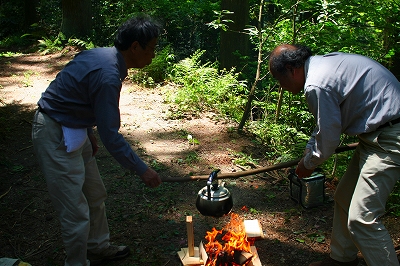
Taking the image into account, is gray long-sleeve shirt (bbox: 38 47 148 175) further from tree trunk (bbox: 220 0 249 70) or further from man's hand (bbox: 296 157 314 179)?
tree trunk (bbox: 220 0 249 70)

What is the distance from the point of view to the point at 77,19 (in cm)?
1288

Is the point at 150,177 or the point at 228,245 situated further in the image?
the point at 228,245

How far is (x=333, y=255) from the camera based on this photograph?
383 centimetres

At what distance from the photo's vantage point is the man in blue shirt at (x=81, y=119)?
3.05 metres

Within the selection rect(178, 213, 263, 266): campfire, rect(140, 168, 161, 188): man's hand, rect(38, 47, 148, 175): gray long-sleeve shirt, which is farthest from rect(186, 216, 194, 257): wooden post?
rect(38, 47, 148, 175): gray long-sleeve shirt

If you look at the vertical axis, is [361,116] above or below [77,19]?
above

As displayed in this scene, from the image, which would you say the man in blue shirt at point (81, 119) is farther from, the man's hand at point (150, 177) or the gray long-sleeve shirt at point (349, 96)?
the gray long-sleeve shirt at point (349, 96)

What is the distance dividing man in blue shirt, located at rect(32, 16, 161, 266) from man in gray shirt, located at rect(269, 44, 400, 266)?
4.01ft

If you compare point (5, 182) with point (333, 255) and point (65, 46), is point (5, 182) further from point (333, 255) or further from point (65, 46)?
point (65, 46)

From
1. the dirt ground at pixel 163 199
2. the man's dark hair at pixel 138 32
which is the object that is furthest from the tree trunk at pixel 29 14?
the man's dark hair at pixel 138 32

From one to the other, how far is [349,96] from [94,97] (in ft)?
6.61

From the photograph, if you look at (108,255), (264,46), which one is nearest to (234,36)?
(264,46)

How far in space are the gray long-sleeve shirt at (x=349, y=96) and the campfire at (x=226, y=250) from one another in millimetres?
1331

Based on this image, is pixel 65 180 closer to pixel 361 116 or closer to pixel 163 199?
pixel 163 199
